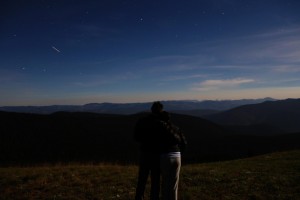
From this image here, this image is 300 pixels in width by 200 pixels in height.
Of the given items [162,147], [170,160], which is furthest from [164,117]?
[170,160]

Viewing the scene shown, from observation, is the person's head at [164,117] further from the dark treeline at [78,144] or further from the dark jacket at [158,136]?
the dark treeline at [78,144]

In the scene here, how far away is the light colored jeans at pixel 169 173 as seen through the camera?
819 cm

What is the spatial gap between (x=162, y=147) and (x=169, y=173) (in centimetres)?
62

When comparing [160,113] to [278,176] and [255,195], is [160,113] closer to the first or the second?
[255,195]

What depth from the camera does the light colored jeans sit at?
26.9 ft

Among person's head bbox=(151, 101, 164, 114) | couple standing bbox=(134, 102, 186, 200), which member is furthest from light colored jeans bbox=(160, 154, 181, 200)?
person's head bbox=(151, 101, 164, 114)

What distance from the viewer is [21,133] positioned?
2537 inches

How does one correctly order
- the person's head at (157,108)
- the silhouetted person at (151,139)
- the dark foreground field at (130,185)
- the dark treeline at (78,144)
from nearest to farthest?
the silhouetted person at (151,139) → the person's head at (157,108) → the dark foreground field at (130,185) → the dark treeline at (78,144)

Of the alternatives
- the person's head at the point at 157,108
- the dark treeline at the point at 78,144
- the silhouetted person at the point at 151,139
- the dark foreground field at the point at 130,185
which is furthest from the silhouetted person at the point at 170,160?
the dark treeline at the point at 78,144

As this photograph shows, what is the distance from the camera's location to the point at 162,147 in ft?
27.1

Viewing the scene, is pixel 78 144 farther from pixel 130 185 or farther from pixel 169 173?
pixel 169 173

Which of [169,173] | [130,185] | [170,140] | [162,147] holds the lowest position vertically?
[130,185]

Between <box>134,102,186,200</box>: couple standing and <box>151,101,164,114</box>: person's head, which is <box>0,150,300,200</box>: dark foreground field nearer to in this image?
<box>134,102,186,200</box>: couple standing

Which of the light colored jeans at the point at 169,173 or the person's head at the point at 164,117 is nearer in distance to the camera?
the light colored jeans at the point at 169,173
